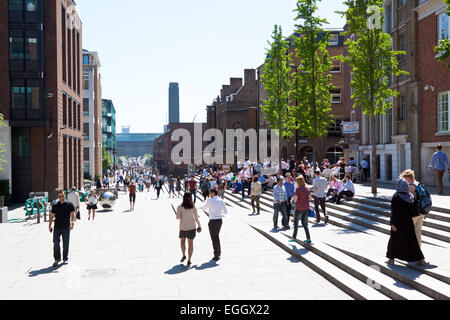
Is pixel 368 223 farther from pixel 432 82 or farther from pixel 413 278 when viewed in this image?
pixel 432 82

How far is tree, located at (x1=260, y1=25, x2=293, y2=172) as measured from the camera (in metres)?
30.3

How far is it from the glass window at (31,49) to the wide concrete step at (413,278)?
101ft

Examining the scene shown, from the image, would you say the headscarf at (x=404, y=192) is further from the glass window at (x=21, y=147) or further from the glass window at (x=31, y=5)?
the glass window at (x=31, y=5)

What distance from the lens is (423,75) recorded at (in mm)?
21609

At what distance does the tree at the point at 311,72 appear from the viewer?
78.2ft

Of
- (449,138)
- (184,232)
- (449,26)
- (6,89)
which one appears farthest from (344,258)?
(6,89)

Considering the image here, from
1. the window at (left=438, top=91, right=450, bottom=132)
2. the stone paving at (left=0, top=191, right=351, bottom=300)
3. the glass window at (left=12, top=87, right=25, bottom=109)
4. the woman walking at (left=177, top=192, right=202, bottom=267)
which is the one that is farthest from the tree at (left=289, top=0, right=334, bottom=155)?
the glass window at (left=12, top=87, right=25, bottom=109)

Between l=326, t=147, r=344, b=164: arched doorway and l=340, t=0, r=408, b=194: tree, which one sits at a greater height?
l=340, t=0, r=408, b=194: tree

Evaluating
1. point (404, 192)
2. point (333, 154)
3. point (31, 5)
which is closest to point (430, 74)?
point (404, 192)

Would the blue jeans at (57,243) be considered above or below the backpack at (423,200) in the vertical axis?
below

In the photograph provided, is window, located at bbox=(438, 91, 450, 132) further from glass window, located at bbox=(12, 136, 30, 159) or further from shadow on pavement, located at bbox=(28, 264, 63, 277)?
glass window, located at bbox=(12, 136, 30, 159)

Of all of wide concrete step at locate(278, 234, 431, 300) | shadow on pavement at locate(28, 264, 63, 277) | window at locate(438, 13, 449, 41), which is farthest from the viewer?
window at locate(438, 13, 449, 41)

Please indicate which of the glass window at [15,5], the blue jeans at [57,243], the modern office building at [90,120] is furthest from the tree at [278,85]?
the modern office building at [90,120]

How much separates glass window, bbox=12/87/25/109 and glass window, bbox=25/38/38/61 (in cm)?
249
